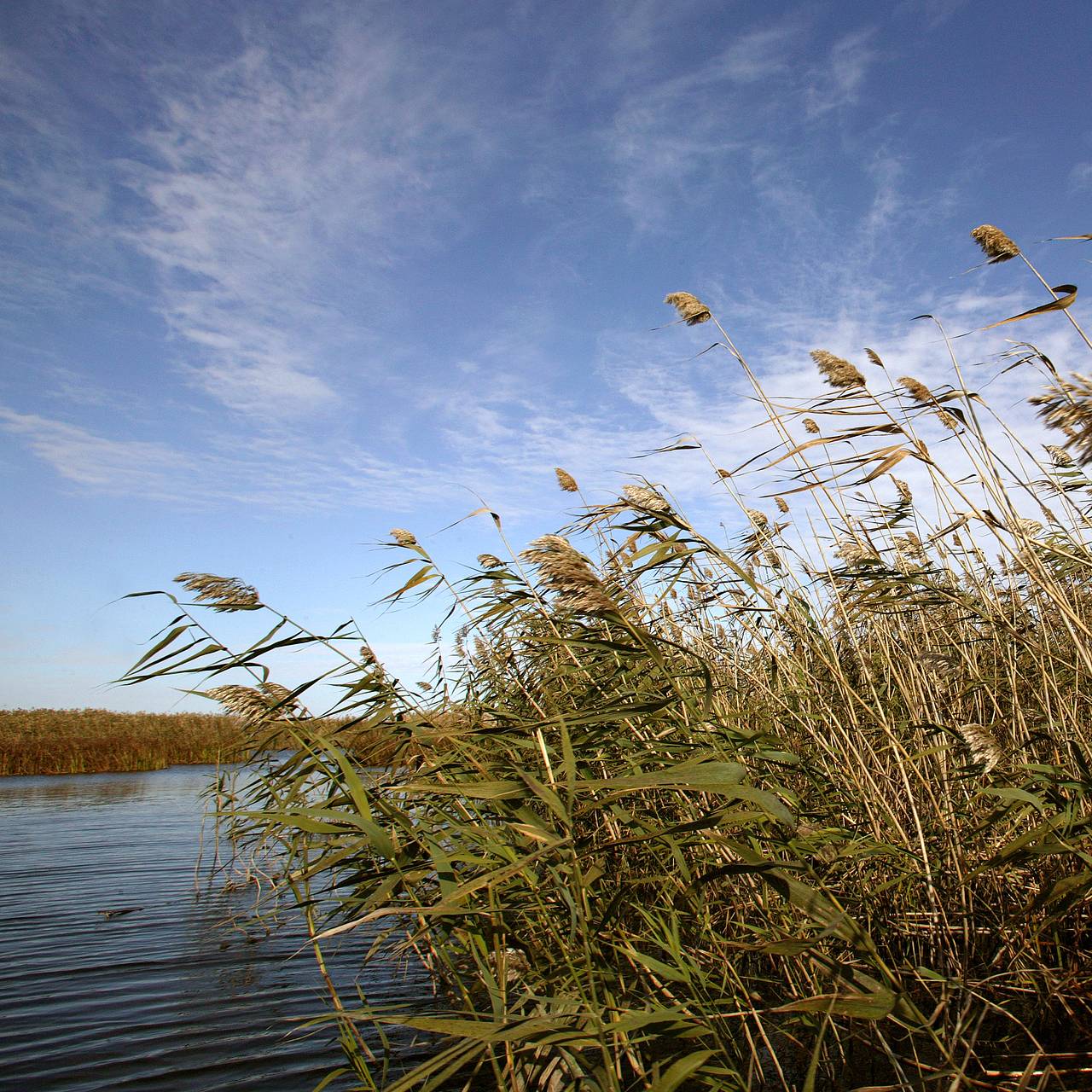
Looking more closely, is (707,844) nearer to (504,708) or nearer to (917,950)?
(917,950)

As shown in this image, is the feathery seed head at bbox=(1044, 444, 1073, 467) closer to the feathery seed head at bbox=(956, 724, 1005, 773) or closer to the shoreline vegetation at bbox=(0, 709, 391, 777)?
the feathery seed head at bbox=(956, 724, 1005, 773)

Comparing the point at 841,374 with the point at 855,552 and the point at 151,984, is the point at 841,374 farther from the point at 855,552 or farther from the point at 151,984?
the point at 151,984

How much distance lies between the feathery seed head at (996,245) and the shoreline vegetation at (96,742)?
18.7 meters

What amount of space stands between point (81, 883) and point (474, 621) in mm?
6996

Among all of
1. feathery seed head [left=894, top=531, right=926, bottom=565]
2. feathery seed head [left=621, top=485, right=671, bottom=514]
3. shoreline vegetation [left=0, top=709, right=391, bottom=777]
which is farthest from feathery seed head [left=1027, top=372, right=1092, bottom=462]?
shoreline vegetation [left=0, top=709, right=391, bottom=777]

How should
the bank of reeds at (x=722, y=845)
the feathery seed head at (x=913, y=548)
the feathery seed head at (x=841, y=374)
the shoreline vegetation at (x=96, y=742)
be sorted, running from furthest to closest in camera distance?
the shoreline vegetation at (x=96, y=742) → the feathery seed head at (x=913, y=548) → the feathery seed head at (x=841, y=374) → the bank of reeds at (x=722, y=845)

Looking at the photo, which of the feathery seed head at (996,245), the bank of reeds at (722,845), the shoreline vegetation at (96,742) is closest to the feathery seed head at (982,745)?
the bank of reeds at (722,845)

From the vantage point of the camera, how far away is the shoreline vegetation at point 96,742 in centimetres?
2238

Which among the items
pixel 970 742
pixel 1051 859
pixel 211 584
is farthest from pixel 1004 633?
pixel 211 584

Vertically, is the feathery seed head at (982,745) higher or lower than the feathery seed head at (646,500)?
lower

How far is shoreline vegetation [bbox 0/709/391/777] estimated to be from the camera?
22.4m

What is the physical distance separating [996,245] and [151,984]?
264 inches

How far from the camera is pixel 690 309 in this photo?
12.5ft

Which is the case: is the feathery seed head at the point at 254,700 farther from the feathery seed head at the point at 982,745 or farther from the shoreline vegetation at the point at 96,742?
the shoreline vegetation at the point at 96,742
